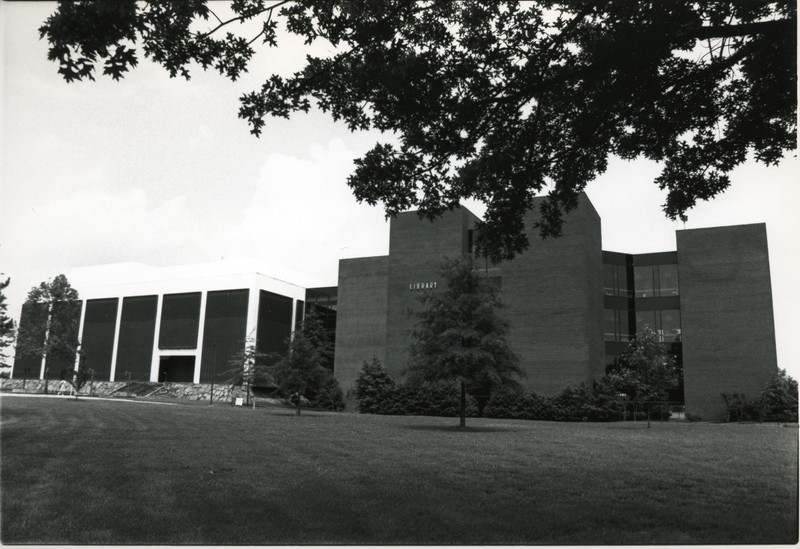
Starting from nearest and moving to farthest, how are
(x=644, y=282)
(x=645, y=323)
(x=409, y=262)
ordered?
(x=645, y=323)
(x=644, y=282)
(x=409, y=262)

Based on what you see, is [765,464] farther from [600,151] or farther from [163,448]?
[163,448]

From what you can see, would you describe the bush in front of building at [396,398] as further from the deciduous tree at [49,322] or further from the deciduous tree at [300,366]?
the deciduous tree at [49,322]

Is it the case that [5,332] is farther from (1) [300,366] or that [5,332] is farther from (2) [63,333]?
(1) [300,366]

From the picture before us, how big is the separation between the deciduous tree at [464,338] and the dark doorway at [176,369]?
116 feet

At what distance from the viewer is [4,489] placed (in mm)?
6973

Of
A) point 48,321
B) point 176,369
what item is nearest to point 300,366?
point 48,321

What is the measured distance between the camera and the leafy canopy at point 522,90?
6.89m

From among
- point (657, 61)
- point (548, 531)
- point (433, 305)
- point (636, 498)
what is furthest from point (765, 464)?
point (433, 305)

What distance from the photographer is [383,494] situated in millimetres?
7383

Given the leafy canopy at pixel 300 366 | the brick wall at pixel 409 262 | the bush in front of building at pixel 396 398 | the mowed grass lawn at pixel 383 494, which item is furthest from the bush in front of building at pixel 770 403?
the brick wall at pixel 409 262

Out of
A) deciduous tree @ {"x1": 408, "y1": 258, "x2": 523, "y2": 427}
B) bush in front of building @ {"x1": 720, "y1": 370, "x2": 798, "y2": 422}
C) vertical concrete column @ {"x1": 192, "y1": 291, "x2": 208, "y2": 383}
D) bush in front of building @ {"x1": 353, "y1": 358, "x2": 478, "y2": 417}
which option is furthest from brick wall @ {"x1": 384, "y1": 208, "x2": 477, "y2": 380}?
vertical concrete column @ {"x1": 192, "y1": 291, "x2": 208, "y2": 383}

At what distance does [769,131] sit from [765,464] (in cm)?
516

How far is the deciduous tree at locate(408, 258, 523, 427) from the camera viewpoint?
797 inches

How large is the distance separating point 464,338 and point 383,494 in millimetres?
13229
